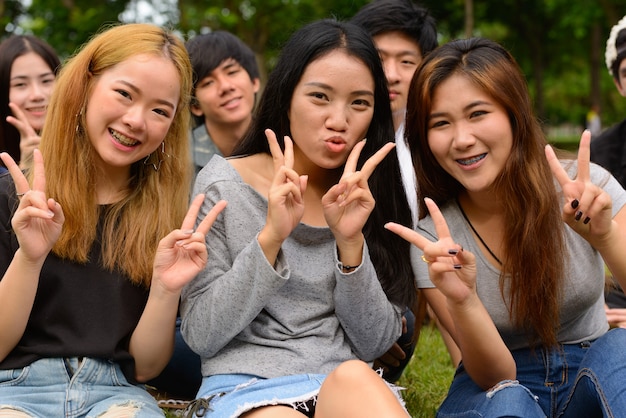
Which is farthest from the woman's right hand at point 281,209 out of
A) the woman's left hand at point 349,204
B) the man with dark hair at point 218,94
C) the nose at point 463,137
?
the man with dark hair at point 218,94

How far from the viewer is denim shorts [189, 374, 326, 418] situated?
8.13ft

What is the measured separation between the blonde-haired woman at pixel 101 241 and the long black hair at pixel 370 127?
36 centimetres

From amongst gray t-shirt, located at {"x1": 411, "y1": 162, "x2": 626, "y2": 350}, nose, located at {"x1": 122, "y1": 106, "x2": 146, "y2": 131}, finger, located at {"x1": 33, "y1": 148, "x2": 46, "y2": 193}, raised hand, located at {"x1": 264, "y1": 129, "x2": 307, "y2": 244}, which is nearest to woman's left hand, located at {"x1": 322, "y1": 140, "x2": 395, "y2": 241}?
raised hand, located at {"x1": 264, "y1": 129, "x2": 307, "y2": 244}

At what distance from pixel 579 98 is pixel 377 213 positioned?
37421 millimetres

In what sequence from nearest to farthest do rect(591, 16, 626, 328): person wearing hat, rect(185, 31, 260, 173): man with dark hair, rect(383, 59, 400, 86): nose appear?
rect(383, 59, 400, 86): nose, rect(591, 16, 626, 328): person wearing hat, rect(185, 31, 260, 173): man with dark hair

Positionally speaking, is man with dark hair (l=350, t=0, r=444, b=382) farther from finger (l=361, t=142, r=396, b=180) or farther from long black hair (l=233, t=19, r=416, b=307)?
finger (l=361, t=142, r=396, b=180)

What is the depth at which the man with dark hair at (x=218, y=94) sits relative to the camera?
4.77m

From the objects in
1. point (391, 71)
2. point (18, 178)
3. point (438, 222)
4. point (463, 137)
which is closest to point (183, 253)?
point (18, 178)

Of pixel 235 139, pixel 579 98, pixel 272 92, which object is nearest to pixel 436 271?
pixel 272 92

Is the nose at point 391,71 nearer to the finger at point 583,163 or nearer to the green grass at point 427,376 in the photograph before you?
the green grass at point 427,376

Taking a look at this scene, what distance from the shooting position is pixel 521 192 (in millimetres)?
2896

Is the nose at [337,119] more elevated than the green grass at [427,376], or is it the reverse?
the nose at [337,119]

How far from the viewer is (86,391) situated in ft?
8.63

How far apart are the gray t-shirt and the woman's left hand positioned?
46 cm
